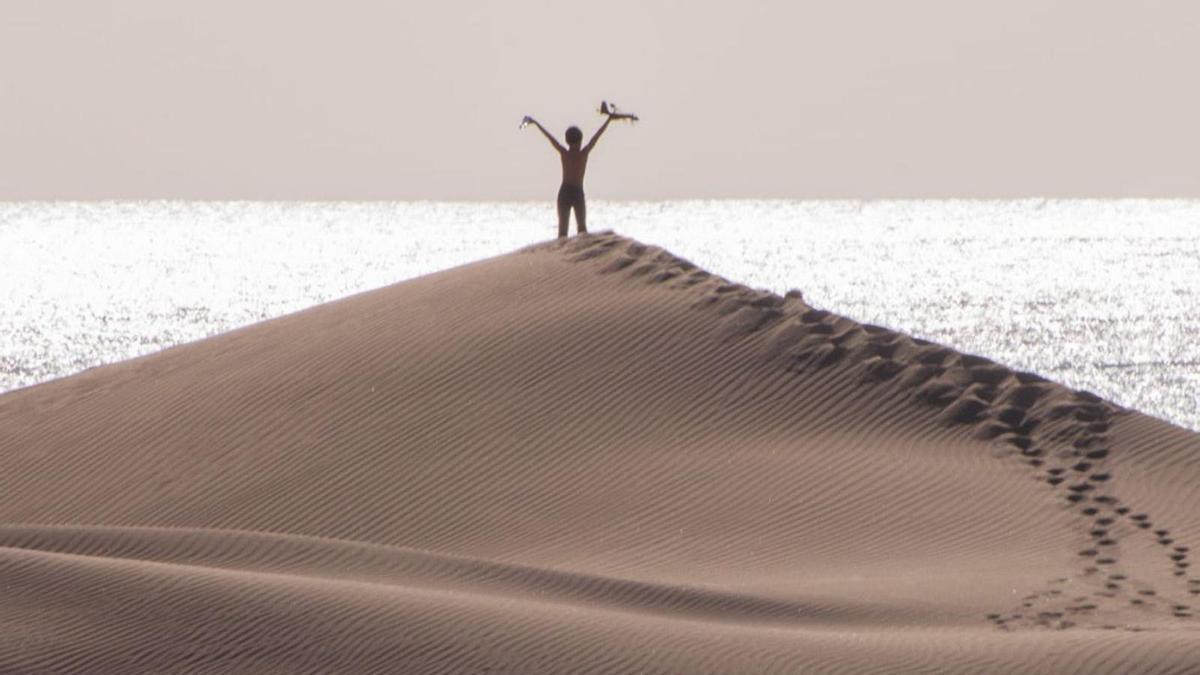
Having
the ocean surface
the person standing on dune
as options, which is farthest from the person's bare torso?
the ocean surface

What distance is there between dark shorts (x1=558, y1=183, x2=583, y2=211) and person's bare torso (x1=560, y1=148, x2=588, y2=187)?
1.6 inches

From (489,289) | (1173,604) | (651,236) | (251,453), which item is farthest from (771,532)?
(651,236)

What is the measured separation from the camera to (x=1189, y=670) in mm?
5781

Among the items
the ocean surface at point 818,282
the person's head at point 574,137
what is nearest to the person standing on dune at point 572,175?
the person's head at point 574,137

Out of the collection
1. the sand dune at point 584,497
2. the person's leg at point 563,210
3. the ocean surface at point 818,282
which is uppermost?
the person's leg at point 563,210

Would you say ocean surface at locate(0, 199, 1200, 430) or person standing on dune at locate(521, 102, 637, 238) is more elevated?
person standing on dune at locate(521, 102, 637, 238)

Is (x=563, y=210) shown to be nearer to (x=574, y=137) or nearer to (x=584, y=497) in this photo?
(x=574, y=137)

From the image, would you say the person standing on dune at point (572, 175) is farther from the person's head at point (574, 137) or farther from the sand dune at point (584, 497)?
the sand dune at point (584, 497)

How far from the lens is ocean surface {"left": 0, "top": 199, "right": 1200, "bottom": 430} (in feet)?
64.0

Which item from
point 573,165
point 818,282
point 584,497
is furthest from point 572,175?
point 818,282

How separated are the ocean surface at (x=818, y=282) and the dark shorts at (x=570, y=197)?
4.11 m

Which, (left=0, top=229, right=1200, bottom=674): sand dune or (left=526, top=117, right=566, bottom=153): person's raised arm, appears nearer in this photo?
(left=0, top=229, right=1200, bottom=674): sand dune

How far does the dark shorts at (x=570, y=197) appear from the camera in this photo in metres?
18.2

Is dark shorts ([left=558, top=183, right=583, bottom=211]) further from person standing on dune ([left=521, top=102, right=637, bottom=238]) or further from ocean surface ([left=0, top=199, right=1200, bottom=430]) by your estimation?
ocean surface ([left=0, top=199, right=1200, bottom=430])
